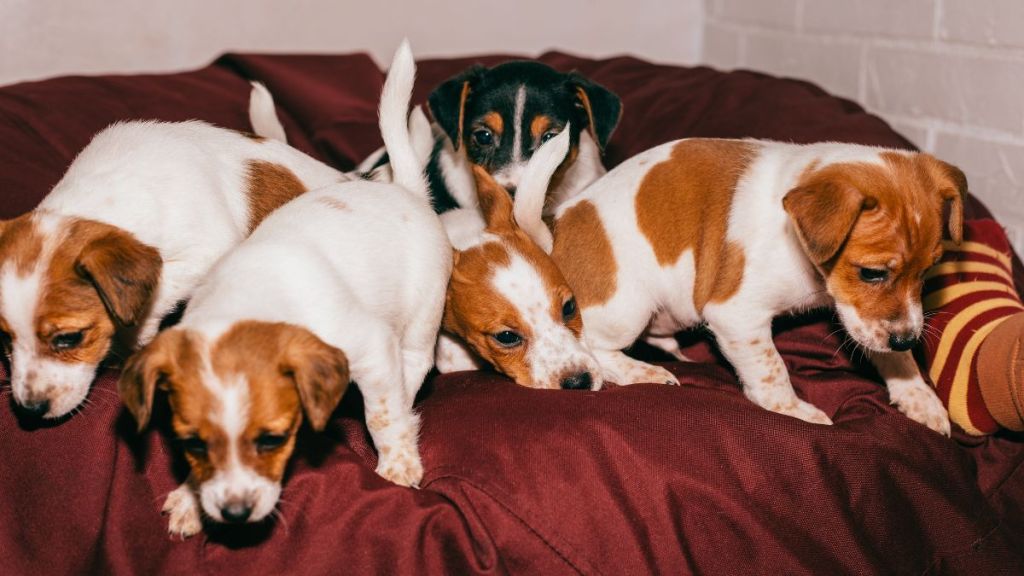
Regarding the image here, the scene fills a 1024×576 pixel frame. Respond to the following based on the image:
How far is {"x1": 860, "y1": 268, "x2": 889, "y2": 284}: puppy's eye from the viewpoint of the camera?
103 inches

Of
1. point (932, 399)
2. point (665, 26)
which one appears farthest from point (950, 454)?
point (665, 26)

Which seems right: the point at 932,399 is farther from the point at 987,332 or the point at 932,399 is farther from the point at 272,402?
the point at 272,402

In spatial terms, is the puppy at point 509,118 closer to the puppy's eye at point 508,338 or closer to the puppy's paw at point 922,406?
the puppy's eye at point 508,338

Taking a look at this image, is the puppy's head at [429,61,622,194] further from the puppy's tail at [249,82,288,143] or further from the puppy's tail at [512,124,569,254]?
the puppy's tail at [249,82,288,143]

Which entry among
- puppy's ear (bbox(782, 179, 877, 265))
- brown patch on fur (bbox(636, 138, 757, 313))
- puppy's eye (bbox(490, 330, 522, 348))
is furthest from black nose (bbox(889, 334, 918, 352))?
puppy's eye (bbox(490, 330, 522, 348))

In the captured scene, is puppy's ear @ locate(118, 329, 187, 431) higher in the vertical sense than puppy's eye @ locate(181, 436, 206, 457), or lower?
higher

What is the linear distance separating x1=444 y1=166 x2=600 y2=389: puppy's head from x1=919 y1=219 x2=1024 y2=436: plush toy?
1.15 meters

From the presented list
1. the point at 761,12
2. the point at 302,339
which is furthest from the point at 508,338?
the point at 761,12

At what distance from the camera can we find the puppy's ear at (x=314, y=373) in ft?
6.85

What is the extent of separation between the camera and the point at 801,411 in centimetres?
289

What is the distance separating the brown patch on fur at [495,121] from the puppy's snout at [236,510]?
1910 mm

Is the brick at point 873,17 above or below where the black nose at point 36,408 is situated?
above

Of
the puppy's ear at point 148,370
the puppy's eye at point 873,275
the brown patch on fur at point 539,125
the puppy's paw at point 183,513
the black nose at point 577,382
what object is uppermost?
the brown patch on fur at point 539,125

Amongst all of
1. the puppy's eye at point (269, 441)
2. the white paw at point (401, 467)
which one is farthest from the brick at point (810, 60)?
the puppy's eye at point (269, 441)
